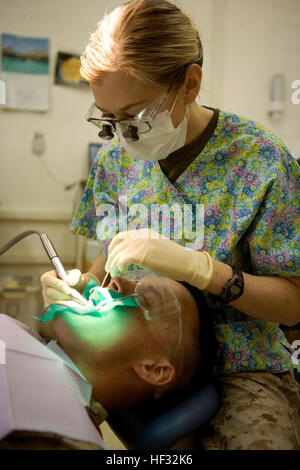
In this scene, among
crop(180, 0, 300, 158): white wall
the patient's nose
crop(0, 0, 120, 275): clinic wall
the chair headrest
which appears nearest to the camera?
the chair headrest

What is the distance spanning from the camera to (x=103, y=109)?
1156 mm

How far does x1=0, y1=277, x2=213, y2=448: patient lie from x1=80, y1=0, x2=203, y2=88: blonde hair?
1.88ft

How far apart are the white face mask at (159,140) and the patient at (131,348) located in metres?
0.43

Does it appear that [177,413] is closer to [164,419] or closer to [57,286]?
[164,419]

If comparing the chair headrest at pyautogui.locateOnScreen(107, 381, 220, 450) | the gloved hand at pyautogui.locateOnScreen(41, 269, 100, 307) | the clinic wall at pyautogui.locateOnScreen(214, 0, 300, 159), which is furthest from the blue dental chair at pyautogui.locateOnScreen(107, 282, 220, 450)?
the clinic wall at pyautogui.locateOnScreen(214, 0, 300, 159)

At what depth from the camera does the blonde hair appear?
106 centimetres

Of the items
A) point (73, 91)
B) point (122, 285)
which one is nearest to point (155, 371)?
point (122, 285)

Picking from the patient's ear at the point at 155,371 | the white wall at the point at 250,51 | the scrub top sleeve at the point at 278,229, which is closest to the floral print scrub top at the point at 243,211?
the scrub top sleeve at the point at 278,229

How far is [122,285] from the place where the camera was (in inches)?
43.4

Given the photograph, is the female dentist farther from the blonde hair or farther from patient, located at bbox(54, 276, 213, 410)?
patient, located at bbox(54, 276, 213, 410)

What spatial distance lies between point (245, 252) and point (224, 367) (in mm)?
361

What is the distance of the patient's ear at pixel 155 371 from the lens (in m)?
1.04

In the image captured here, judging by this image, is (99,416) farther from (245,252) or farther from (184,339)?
(245,252)
